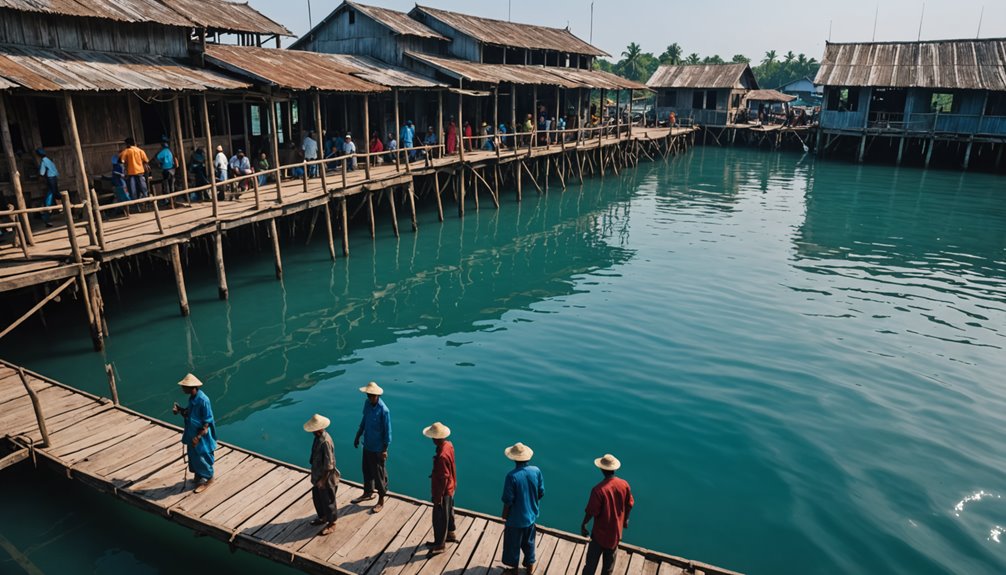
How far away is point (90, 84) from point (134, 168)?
2.33 meters

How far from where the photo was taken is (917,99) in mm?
45094

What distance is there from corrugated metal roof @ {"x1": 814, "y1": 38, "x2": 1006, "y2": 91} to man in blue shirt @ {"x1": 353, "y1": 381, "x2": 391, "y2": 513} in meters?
47.1

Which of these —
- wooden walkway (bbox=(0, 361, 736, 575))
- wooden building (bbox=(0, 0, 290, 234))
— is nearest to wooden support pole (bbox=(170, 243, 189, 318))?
wooden building (bbox=(0, 0, 290, 234))

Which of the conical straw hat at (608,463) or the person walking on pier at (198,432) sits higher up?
the conical straw hat at (608,463)

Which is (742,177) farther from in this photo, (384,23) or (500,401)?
(500,401)

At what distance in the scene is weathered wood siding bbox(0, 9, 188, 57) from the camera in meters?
16.6

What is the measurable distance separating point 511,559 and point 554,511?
8.82ft

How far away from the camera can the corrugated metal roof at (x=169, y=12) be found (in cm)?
1716

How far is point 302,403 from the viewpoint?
13016mm

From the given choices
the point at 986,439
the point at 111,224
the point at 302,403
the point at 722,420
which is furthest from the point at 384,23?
the point at 986,439

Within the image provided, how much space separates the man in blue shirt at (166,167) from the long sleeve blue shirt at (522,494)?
15.5 meters

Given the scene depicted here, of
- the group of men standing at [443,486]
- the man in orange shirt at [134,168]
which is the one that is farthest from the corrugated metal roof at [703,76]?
the group of men standing at [443,486]

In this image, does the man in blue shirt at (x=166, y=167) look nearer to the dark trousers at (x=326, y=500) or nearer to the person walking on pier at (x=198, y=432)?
the person walking on pier at (x=198, y=432)

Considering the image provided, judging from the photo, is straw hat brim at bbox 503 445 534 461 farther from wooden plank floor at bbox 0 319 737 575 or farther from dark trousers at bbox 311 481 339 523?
dark trousers at bbox 311 481 339 523
